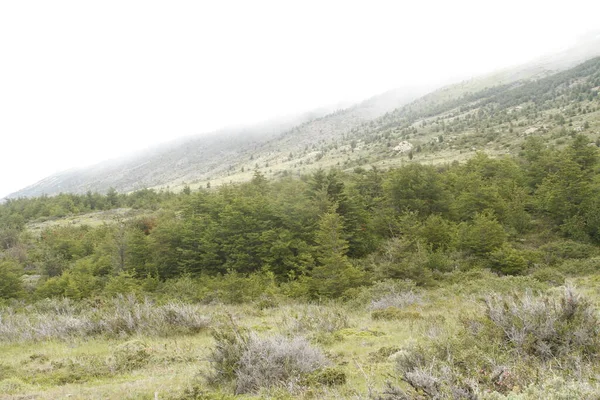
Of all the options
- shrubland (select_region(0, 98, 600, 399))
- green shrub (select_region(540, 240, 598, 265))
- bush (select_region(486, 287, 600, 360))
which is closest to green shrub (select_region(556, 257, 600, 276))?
shrubland (select_region(0, 98, 600, 399))

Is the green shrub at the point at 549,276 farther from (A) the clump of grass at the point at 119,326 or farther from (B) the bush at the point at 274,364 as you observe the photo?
(A) the clump of grass at the point at 119,326

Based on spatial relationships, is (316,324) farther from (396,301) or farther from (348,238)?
(348,238)

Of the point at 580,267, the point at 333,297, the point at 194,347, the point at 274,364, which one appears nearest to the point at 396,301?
the point at 333,297

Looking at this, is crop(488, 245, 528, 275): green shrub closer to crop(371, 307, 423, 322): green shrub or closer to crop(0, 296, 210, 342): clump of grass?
crop(371, 307, 423, 322): green shrub

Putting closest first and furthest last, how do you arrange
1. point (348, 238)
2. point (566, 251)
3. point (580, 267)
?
1. point (580, 267)
2. point (566, 251)
3. point (348, 238)

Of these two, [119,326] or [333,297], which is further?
[333,297]

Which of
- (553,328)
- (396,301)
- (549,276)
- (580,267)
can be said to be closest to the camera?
(553,328)

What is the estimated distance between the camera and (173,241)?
28344 millimetres

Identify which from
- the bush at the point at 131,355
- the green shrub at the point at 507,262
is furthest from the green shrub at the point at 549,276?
the bush at the point at 131,355

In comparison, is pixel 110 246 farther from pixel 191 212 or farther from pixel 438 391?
pixel 438 391

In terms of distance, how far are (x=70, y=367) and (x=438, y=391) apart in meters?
8.06

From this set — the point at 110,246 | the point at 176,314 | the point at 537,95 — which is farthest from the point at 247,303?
the point at 537,95

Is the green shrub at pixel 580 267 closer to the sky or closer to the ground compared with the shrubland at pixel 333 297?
closer to the ground

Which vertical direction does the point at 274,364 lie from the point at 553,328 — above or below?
above
